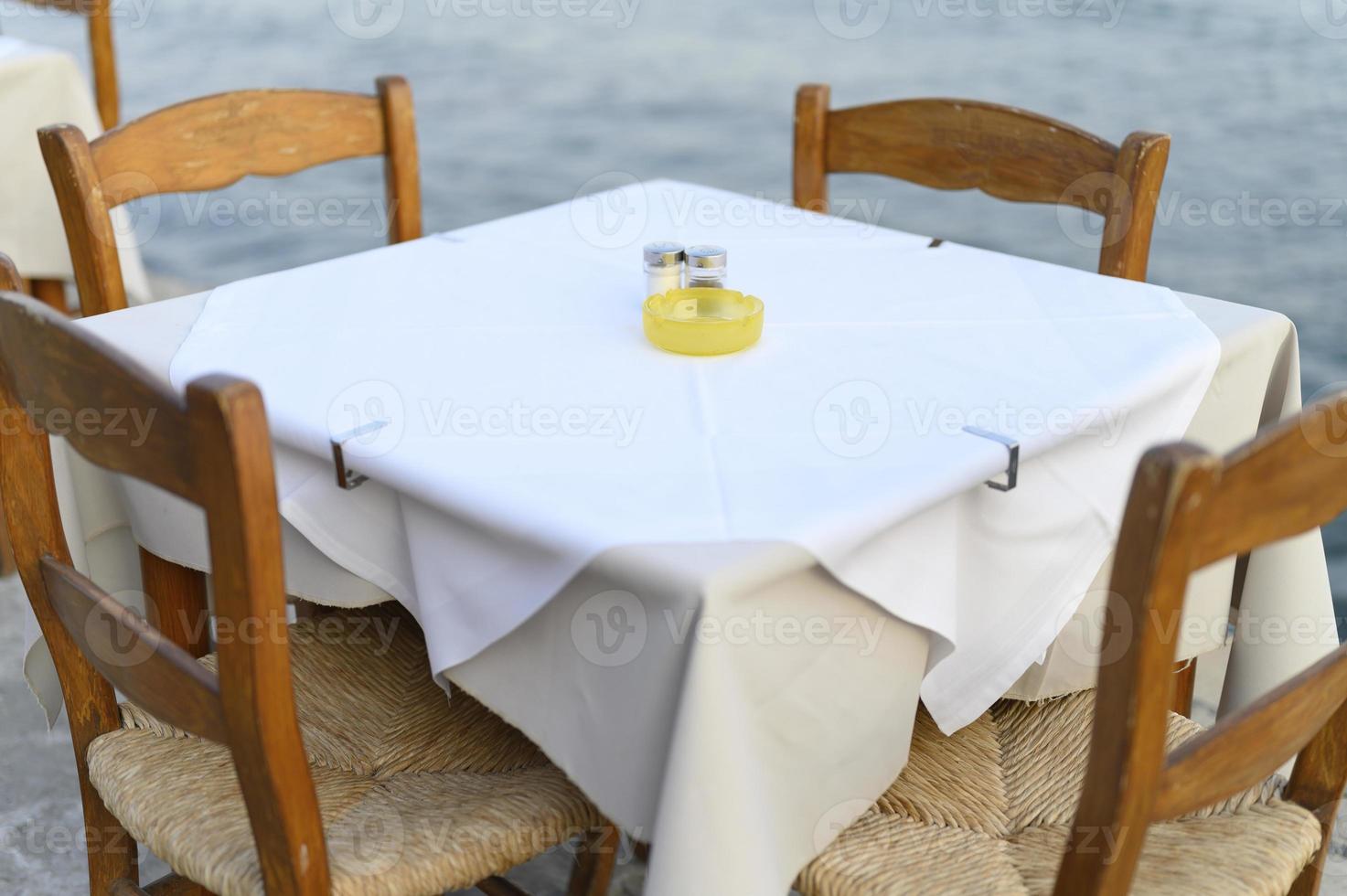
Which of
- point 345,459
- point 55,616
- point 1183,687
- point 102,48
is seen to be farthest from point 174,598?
point 102,48

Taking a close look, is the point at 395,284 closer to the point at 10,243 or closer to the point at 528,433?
the point at 528,433

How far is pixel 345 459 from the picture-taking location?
3.44ft

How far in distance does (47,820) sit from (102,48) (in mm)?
1693

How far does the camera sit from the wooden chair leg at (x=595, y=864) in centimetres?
152

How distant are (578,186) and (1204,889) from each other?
4.04 meters

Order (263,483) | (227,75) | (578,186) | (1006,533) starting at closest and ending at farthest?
(263,483), (1006,533), (578,186), (227,75)

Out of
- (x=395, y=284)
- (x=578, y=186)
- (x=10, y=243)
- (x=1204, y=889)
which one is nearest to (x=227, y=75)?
(x=578, y=186)

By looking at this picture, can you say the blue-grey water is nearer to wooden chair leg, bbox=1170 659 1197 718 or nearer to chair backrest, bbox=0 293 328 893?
wooden chair leg, bbox=1170 659 1197 718

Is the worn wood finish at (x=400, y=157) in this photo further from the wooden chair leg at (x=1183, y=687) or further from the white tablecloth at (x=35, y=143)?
the wooden chair leg at (x=1183, y=687)

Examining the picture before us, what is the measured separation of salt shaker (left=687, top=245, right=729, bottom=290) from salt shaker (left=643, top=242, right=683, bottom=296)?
0.03 m

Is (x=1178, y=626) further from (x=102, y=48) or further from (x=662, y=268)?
(x=102, y=48)

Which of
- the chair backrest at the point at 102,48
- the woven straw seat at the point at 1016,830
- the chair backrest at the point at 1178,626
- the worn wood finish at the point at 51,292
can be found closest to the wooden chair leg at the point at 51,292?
the worn wood finish at the point at 51,292

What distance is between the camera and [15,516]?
44.3 inches

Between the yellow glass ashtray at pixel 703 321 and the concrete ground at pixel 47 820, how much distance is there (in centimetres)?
77
